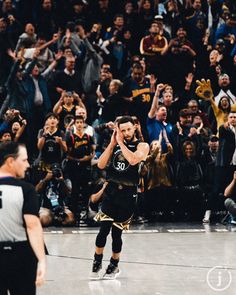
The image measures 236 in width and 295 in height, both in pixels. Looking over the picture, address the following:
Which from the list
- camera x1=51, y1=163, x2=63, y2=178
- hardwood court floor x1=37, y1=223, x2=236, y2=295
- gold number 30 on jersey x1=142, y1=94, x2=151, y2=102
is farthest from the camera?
gold number 30 on jersey x1=142, y1=94, x2=151, y2=102

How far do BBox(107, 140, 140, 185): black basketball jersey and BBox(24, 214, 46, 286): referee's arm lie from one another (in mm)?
4446

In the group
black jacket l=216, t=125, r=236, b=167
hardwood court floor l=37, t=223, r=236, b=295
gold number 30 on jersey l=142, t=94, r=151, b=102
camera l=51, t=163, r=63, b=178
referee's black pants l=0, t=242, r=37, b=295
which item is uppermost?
gold number 30 on jersey l=142, t=94, r=151, b=102

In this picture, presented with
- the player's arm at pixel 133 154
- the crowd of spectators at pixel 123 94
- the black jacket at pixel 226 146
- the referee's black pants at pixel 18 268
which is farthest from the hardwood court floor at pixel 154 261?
the referee's black pants at pixel 18 268

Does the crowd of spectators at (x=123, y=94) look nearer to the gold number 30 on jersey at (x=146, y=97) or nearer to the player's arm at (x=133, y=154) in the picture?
the gold number 30 on jersey at (x=146, y=97)

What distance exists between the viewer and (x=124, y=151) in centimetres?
1061

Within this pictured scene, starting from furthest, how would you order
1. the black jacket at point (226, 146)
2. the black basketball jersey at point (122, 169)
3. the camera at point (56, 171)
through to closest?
1. the black jacket at point (226, 146)
2. the camera at point (56, 171)
3. the black basketball jersey at point (122, 169)

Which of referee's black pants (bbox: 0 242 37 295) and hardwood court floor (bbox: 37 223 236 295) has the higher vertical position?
referee's black pants (bbox: 0 242 37 295)

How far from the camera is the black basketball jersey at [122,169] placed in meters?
10.9

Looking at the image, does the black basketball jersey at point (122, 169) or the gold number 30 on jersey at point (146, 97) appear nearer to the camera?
the black basketball jersey at point (122, 169)

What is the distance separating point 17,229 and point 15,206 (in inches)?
7.1

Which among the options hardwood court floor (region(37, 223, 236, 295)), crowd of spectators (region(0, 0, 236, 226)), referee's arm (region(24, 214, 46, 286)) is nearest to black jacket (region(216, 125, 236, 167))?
crowd of spectators (region(0, 0, 236, 226))

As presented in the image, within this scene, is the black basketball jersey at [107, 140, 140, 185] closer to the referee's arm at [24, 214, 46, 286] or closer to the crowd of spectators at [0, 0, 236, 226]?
the crowd of spectators at [0, 0, 236, 226]

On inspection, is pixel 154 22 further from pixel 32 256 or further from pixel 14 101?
pixel 32 256

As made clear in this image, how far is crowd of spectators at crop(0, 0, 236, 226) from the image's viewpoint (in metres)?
15.6
